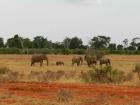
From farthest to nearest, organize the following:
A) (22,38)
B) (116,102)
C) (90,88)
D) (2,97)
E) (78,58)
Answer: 1. (22,38)
2. (78,58)
3. (90,88)
4. (2,97)
5. (116,102)

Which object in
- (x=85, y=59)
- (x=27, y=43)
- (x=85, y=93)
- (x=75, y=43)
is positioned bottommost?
(x=85, y=93)

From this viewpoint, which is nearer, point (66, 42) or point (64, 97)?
point (64, 97)

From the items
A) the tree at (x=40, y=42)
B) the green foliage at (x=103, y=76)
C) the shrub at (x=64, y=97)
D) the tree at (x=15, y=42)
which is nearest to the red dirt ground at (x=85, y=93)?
the shrub at (x=64, y=97)

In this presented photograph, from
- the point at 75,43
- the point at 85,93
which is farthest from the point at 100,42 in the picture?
the point at 85,93

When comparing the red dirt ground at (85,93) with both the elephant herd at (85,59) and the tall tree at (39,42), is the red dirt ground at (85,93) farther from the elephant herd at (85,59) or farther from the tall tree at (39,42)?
the tall tree at (39,42)

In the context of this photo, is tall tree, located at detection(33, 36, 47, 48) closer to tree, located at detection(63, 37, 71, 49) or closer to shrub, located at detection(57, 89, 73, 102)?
tree, located at detection(63, 37, 71, 49)

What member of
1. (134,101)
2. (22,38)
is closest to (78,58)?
(134,101)

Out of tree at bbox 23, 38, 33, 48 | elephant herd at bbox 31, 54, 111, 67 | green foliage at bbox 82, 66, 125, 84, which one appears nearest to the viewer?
green foliage at bbox 82, 66, 125, 84

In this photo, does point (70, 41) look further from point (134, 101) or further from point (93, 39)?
point (134, 101)

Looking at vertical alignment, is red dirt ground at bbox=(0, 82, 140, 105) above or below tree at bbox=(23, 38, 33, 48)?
below

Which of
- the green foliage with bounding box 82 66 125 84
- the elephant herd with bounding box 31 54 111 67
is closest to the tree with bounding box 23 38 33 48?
the elephant herd with bounding box 31 54 111 67

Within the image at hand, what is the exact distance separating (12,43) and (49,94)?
85.3 meters

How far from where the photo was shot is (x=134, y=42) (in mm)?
113562

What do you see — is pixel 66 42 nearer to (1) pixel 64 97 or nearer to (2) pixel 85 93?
(2) pixel 85 93
